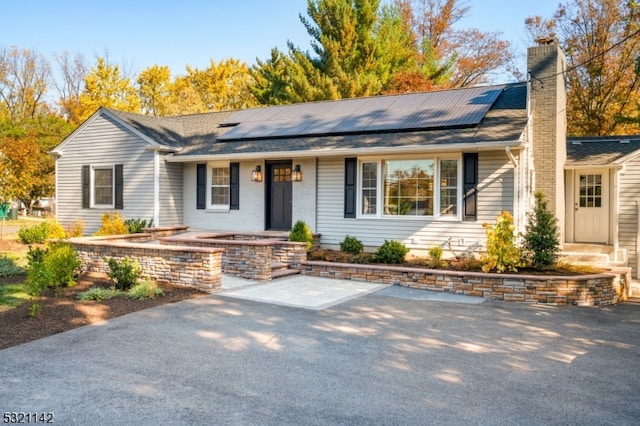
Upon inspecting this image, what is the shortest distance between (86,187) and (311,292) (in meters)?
10.2

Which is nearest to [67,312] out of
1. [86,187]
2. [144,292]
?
[144,292]

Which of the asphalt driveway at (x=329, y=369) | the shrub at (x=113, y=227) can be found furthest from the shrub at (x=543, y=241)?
the shrub at (x=113, y=227)

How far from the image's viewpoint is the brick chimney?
11.6 m

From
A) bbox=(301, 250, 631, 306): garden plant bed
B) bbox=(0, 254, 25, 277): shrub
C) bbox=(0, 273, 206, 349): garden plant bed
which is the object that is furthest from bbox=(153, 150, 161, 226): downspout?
bbox=(301, 250, 631, 306): garden plant bed

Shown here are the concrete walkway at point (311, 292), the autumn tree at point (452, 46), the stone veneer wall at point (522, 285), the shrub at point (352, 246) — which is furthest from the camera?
the autumn tree at point (452, 46)

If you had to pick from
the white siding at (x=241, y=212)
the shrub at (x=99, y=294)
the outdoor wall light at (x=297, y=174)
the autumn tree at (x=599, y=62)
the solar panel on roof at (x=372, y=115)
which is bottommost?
the shrub at (x=99, y=294)

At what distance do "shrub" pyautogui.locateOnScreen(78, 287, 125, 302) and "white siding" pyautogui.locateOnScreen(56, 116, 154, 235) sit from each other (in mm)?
6709

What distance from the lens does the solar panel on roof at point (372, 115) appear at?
37.9 ft

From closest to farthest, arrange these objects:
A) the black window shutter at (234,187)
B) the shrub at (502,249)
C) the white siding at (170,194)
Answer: the shrub at (502,249), the black window shutter at (234,187), the white siding at (170,194)

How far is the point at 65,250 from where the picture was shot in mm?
7664

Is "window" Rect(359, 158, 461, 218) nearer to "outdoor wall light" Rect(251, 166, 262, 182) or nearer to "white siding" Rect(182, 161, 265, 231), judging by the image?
"outdoor wall light" Rect(251, 166, 262, 182)

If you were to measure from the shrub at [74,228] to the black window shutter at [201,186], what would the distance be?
11.7 ft

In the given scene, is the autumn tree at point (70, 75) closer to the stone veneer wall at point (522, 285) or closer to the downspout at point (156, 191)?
the downspout at point (156, 191)

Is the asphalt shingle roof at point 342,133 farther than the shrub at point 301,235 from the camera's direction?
No
